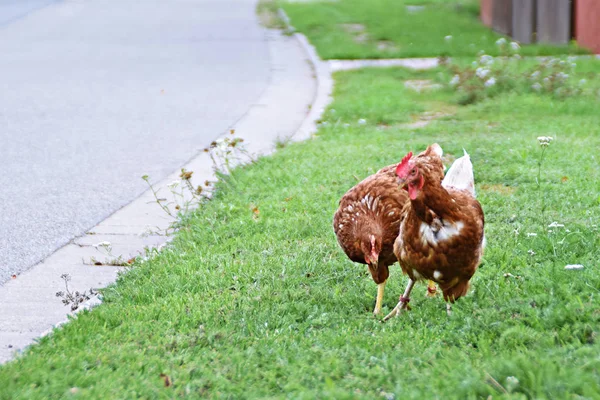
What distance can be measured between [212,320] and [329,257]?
130cm

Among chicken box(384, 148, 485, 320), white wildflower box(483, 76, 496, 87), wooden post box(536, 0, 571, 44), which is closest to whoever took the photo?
chicken box(384, 148, 485, 320)

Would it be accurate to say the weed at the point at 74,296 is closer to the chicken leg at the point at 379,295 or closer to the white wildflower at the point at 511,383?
the chicken leg at the point at 379,295

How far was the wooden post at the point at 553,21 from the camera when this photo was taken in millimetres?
14922

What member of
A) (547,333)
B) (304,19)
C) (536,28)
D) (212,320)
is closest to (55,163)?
(212,320)

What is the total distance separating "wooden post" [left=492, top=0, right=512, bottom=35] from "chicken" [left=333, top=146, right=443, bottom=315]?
519 inches

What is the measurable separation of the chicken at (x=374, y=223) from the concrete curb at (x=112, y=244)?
1570 millimetres

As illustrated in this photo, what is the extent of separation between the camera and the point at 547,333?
152 inches

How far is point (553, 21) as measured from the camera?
1516cm

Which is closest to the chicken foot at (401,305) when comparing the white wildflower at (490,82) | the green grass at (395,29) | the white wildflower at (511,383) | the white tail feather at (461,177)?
the white tail feather at (461,177)

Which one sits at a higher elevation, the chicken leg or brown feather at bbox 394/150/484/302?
brown feather at bbox 394/150/484/302

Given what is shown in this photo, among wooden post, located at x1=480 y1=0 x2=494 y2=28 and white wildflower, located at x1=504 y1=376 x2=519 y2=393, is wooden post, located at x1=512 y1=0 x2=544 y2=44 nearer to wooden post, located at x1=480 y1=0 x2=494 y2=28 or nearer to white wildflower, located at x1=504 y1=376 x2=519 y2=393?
wooden post, located at x1=480 y1=0 x2=494 y2=28

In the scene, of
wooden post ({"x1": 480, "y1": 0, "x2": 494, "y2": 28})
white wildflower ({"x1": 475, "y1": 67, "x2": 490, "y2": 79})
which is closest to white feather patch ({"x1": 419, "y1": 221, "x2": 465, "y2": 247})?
white wildflower ({"x1": 475, "y1": 67, "x2": 490, "y2": 79})

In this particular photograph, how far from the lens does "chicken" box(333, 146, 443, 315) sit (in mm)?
4586

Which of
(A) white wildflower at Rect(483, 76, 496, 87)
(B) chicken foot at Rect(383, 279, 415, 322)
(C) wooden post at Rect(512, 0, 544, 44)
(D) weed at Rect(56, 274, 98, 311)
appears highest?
(D) weed at Rect(56, 274, 98, 311)
